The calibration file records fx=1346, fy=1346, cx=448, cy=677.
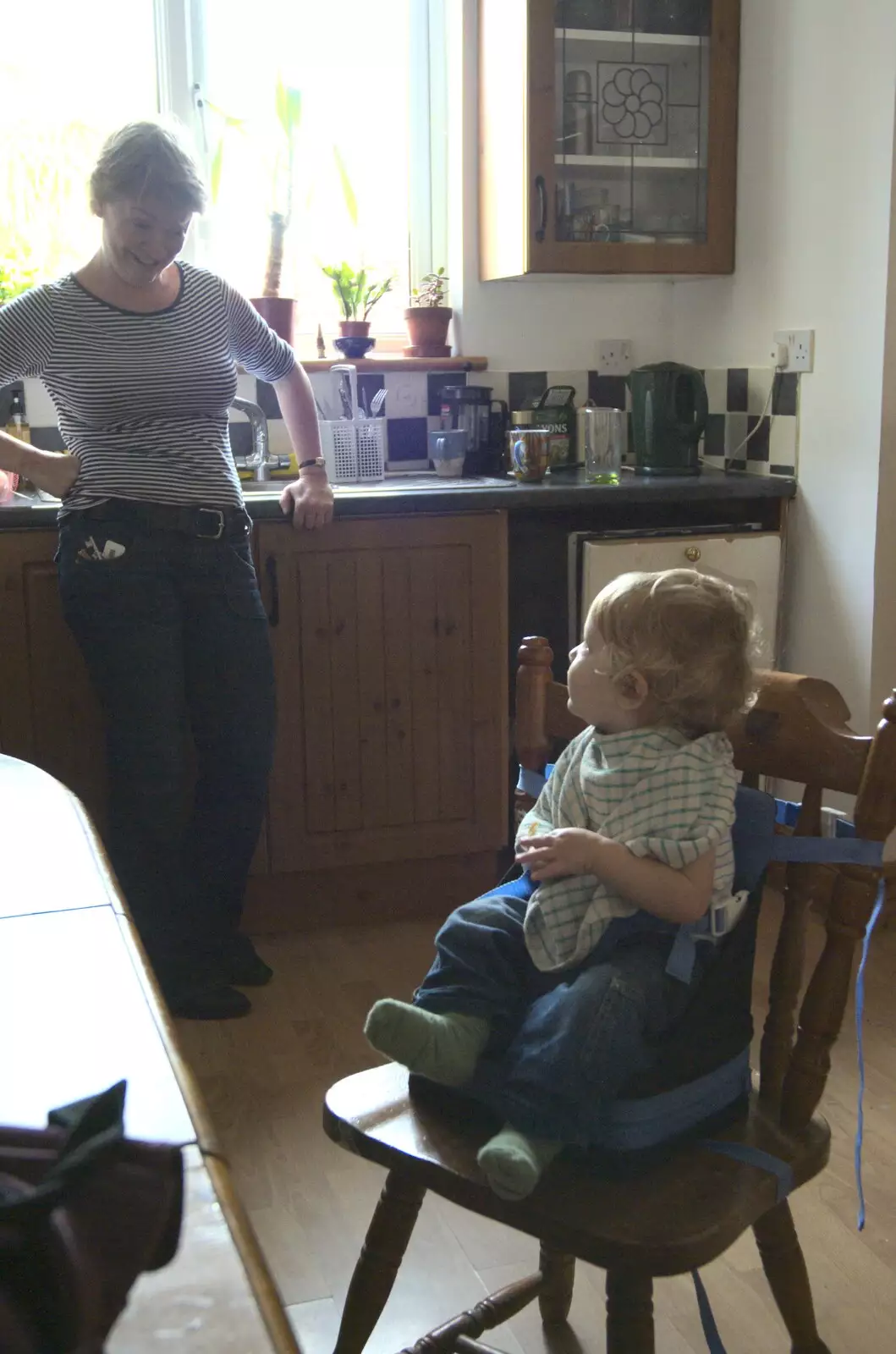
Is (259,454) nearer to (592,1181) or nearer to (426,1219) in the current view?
(426,1219)

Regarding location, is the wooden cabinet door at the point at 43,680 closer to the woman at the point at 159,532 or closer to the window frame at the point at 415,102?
the woman at the point at 159,532

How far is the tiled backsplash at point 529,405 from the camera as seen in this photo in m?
2.91

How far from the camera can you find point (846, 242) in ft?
8.66

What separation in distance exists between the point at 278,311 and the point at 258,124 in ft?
1.53

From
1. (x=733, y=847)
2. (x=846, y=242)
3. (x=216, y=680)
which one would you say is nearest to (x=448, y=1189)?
(x=733, y=847)

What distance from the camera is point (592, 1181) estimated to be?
1.08 metres

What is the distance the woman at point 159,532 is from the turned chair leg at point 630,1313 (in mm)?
1382

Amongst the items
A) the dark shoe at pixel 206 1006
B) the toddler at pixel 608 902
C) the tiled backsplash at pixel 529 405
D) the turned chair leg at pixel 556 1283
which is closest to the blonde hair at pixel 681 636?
the toddler at pixel 608 902

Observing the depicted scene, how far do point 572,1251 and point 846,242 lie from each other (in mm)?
2168

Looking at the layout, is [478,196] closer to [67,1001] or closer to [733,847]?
[733,847]

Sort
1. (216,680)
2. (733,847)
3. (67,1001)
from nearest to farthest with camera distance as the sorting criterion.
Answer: (67,1001), (733,847), (216,680)

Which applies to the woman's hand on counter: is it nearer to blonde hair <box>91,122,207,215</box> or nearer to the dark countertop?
the dark countertop

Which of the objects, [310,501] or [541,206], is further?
[541,206]

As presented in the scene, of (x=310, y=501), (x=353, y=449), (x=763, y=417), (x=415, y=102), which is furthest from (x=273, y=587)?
(x=415, y=102)
